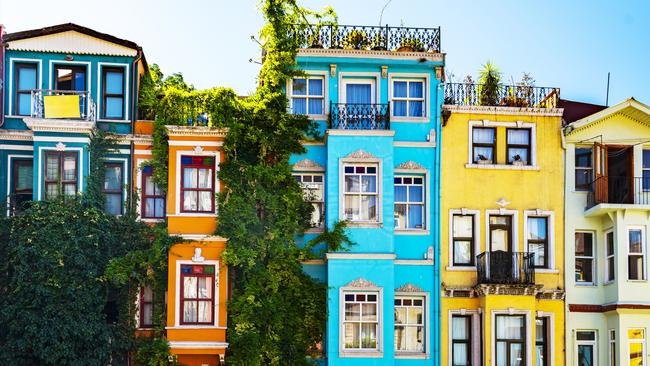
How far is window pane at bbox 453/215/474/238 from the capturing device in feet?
108

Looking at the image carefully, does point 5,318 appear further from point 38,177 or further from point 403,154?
point 403,154

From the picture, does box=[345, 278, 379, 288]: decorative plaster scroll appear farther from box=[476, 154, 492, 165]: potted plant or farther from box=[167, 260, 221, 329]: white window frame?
box=[476, 154, 492, 165]: potted plant

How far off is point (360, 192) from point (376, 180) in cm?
61

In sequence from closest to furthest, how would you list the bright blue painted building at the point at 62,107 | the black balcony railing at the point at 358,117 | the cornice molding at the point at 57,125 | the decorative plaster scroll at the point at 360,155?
the cornice molding at the point at 57,125
the bright blue painted building at the point at 62,107
the decorative plaster scroll at the point at 360,155
the black balcony railing at the point at 358,117

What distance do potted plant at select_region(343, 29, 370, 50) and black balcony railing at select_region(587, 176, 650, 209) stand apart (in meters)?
8.41

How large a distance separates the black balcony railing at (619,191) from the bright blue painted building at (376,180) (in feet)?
16.4

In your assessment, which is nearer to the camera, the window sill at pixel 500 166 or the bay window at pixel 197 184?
the bay window at pixel 197 184

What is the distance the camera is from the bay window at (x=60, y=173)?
31.6 m

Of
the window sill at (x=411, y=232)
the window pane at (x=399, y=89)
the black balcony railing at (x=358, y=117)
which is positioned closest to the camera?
the window sill at (x=411, y=232)

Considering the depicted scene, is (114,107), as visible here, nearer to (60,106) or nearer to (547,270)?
(60,106)

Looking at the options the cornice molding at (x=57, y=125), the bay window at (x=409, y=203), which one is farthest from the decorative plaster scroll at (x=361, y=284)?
the cornice molding at (x=57, y=125)

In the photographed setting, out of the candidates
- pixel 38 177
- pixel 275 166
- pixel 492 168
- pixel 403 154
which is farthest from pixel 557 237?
pixel 38 177

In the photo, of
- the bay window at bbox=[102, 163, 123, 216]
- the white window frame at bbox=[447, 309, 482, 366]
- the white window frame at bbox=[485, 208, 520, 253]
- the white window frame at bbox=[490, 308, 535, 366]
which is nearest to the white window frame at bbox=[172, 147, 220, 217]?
the bay window at bbox=[102, 163, 123, 216]

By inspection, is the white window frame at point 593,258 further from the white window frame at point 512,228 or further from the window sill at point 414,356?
the window sill at point 414,356
